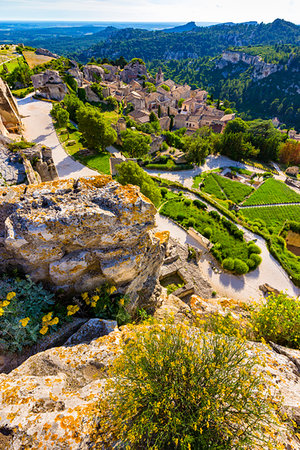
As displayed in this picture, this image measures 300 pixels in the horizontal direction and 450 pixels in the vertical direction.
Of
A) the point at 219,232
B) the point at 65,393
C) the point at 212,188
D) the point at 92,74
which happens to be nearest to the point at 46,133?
the point at 212,188

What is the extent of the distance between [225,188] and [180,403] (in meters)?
42.6

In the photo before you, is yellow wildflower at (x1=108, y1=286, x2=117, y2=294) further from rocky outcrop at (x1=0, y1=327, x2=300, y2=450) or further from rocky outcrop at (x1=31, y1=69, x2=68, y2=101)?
rocky outcrop at (x1=31, y1=69, x2=68, y2=101)

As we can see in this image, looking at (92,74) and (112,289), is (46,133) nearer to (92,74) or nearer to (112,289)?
(112,289)

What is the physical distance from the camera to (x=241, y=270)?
2344 cm

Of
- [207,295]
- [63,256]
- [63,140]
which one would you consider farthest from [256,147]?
[63,256]

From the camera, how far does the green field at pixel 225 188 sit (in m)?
41.8

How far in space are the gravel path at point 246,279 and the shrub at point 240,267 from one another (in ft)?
2.05

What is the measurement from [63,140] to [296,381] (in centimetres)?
4684

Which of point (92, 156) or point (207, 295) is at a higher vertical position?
point (92, 156)

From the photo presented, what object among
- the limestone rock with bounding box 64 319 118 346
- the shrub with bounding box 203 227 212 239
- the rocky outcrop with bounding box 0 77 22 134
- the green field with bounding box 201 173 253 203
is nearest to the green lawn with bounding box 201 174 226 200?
the green field with bounding box 201 173 253 203

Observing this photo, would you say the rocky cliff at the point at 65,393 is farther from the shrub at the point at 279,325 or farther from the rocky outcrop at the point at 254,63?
the rocky outcrop at the point at 254,63

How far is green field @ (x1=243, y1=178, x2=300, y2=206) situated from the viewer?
138 ft

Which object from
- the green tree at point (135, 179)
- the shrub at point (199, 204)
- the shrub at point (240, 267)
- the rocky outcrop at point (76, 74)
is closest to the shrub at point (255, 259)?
the shrub at point (240, 267)

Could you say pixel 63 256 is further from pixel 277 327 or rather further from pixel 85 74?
pixel 85 74
